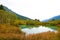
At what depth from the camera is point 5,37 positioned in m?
17.2

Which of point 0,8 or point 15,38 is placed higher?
point 0,8

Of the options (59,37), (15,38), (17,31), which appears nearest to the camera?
(59,37)

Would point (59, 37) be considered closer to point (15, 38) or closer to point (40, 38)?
point (40, 38)

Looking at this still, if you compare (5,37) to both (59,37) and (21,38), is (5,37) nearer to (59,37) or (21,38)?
(21,38)

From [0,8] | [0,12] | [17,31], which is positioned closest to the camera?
[17,31]

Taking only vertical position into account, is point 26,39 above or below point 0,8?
below

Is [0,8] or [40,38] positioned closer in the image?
[40,38]

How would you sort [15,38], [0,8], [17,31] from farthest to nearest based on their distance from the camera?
[0,8] → [17,31] → [15,38]

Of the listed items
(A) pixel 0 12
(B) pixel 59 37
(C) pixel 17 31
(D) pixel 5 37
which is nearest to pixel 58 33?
(B) pixel 59 37

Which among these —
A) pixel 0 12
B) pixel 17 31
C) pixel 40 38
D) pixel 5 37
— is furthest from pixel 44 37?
pixel 0 12

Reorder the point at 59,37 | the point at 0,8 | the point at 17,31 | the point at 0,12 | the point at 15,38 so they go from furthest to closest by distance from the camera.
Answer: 1. the point at 0,8
2. the point at 0,12
3. the point at 17,31
4. the point at 15,38
5. the point at 59,37

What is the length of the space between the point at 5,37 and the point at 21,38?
51.5 inches

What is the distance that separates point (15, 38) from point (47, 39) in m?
2.52

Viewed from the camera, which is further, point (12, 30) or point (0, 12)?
point (0, 12)
